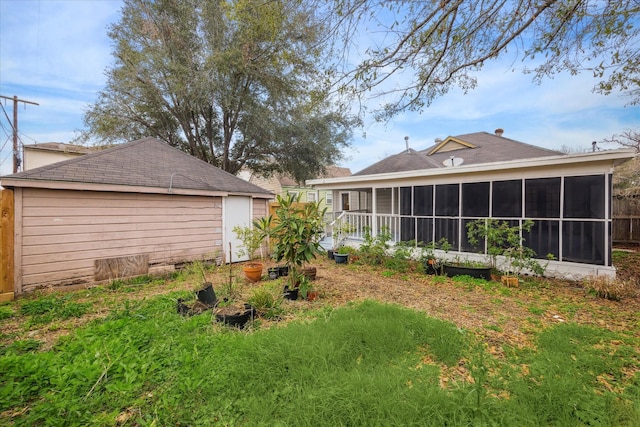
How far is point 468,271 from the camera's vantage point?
20.2 ft

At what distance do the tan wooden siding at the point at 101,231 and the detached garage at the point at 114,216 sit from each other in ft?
0.05

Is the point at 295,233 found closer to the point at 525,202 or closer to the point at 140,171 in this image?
the point at 140,171

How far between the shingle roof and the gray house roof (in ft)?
17.2

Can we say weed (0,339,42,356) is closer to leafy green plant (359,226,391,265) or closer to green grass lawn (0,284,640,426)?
green grass lawn (0,284,640,426)

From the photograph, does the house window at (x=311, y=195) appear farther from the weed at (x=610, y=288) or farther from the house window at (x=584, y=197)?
the weed at (x=610, y=288)

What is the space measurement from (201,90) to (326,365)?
11332mm

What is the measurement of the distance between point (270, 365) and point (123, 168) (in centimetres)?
670

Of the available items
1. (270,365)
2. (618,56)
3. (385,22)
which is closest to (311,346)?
(270,365)

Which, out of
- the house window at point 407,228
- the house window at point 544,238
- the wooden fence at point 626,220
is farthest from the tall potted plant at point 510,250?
the wooden fence at point 626,220

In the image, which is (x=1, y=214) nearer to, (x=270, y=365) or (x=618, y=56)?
(x=270, y=365)

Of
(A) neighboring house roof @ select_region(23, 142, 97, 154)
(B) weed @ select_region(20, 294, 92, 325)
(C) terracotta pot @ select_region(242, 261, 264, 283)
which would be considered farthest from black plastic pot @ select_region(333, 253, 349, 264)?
(A) neighboring house roof @ select_region(23, 142, 97, 154)

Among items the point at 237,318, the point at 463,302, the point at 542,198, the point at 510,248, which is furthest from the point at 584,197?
the point at 237,318

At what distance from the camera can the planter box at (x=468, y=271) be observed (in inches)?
237

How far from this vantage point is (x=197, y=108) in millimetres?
12305
